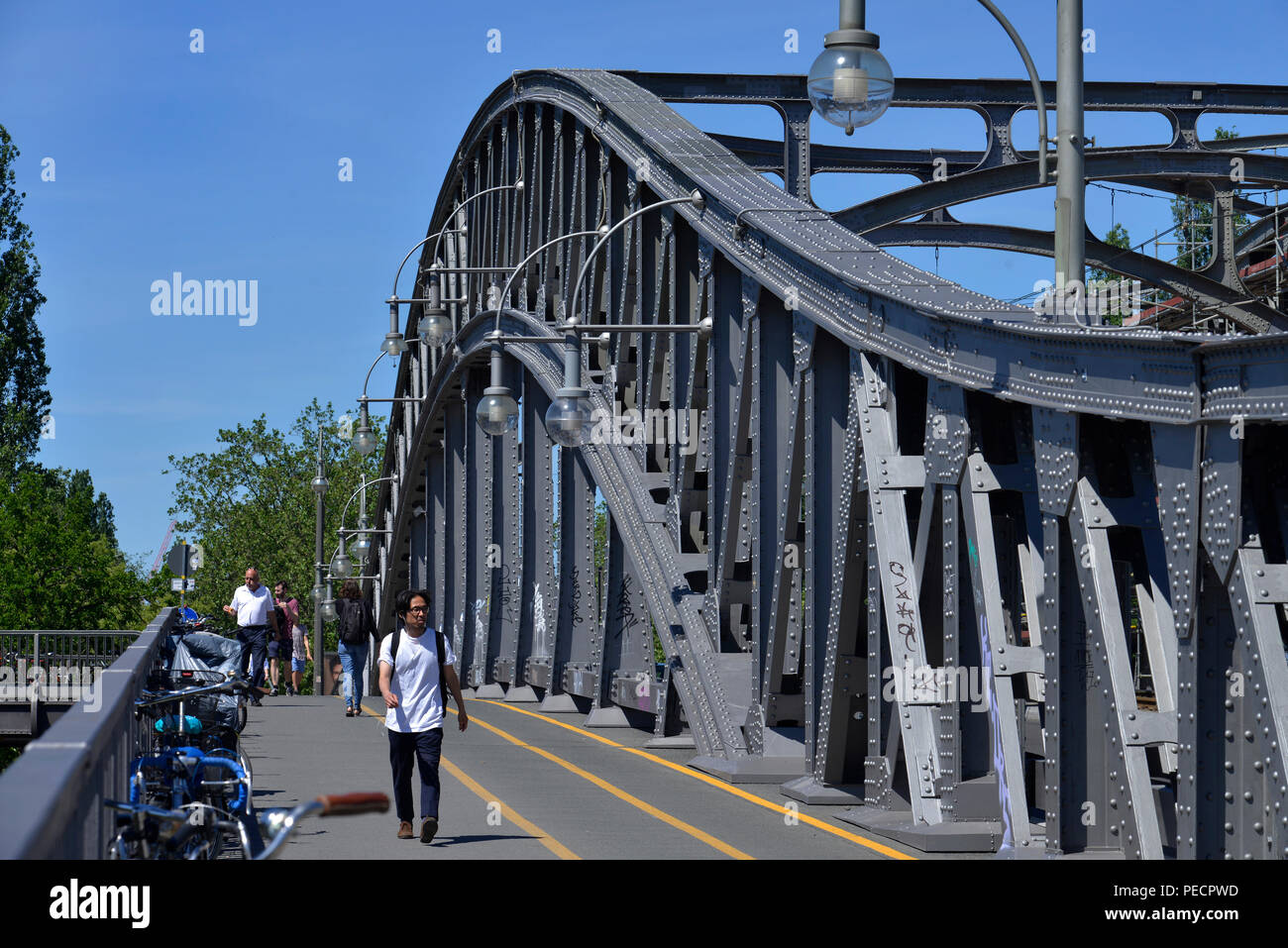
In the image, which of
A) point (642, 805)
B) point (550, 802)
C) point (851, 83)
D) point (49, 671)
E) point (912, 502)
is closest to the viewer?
point (851, 83)

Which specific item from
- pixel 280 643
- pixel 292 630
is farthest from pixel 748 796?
pixel 292 630

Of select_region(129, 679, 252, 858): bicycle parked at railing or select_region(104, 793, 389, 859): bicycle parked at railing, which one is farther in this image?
select_region(129, 679, 252, 858): bicycle parked at railing

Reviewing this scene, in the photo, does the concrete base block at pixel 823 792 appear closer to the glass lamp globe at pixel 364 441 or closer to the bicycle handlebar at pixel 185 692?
the bicycle handlebar at pixel 185 692

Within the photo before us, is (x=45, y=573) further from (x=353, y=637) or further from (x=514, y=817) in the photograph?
(x=514, y=817)

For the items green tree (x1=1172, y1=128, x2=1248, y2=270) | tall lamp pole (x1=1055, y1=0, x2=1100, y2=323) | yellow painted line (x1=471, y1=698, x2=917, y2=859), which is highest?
green tree (x1=1172, y1=128, x2=1248, y2=270)

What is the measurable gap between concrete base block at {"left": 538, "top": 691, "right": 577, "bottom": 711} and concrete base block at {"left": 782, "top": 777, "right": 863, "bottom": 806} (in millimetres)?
11268

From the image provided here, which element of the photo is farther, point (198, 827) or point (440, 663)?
point (440, 663)

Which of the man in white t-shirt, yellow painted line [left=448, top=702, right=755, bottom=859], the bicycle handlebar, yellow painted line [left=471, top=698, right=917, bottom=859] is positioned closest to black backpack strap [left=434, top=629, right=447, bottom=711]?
the man in white t-shirt

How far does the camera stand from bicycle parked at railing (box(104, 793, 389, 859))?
5.44 m

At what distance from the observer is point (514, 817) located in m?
13.3

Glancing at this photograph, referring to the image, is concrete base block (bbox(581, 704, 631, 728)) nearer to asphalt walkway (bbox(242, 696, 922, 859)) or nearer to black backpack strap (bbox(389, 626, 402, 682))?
asphalt walkway (bbox(242, 696, 922, 859))

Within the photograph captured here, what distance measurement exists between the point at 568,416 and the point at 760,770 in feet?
12.5
